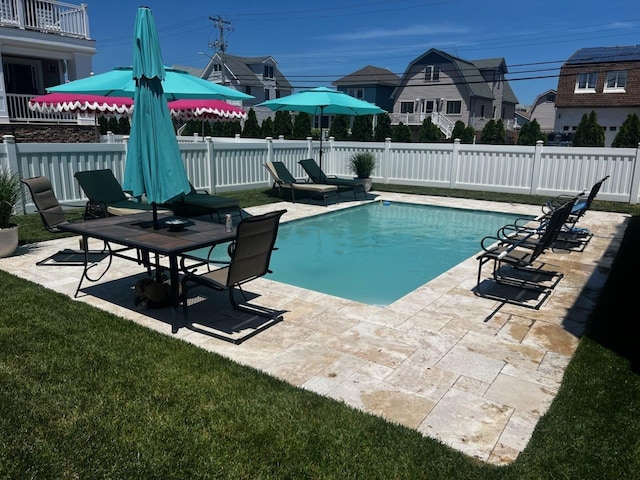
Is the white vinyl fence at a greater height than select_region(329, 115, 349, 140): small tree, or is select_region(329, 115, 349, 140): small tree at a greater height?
select_region(329, 115, 349, 140): small tree

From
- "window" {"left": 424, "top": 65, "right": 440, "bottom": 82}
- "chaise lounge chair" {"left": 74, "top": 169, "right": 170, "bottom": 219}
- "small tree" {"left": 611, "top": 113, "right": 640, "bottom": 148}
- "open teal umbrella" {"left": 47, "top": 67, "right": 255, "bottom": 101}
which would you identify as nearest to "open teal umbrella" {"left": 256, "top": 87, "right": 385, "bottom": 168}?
"open teal umbrella" {"left": 47, "top": 67, "right": 255, "bottom": 101}

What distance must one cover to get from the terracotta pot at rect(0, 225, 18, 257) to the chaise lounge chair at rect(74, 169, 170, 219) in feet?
3.94

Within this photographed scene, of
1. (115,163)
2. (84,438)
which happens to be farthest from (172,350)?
(115,163)

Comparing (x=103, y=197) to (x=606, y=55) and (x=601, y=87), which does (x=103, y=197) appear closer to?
(x=601, y=87)

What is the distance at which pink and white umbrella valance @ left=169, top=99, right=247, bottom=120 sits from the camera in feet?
43.3

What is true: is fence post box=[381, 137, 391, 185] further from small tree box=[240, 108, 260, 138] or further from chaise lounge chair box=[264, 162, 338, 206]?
small tree box=[240, 108, 260, 138]

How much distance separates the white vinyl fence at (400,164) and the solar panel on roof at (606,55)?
26.6 m

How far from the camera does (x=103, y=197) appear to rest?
8211mm

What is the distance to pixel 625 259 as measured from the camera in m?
7.16

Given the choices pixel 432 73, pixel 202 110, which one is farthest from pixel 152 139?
pixel 432 73

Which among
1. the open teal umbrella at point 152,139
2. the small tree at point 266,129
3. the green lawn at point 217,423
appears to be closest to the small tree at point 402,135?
the small tree at point 266,129

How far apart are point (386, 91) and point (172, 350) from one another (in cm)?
4621

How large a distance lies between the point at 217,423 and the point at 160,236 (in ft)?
8.07

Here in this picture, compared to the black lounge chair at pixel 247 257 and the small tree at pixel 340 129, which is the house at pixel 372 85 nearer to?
the small tree at pixel 340 129
